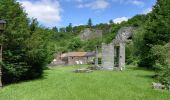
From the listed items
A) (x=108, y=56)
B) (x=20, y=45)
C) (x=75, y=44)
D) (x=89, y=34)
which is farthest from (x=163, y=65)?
(x=89, y=34)

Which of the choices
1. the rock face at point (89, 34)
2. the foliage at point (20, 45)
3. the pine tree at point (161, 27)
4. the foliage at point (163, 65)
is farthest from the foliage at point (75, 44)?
the foliage at point (163, 65)

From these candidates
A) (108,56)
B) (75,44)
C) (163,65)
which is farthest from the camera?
(75,44)

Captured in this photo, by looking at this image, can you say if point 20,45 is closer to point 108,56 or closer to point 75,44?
point 108,56

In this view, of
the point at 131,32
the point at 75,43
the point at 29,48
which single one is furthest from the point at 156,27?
the point at 75,43

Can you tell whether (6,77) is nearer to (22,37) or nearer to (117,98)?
(22,37)

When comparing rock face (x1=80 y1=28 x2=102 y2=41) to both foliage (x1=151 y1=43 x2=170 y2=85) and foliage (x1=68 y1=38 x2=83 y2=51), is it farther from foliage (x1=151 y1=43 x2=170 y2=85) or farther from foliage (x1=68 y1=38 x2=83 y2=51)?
foliage (x1=151 y1=43 x2=170 y2=85)

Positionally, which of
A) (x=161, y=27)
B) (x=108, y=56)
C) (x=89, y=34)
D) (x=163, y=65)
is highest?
(x=89, y=34)

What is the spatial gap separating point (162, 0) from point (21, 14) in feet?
47.1

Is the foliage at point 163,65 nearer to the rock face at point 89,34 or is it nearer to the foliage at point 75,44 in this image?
the foliage at point 75,44

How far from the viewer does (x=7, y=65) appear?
983 inches

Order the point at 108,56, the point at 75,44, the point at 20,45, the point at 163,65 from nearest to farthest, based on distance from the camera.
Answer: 1. the point at 163,65
2. the point at 20,45
3. the point at 108,56
4. the point at 75,44

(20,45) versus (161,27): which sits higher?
(161,27)

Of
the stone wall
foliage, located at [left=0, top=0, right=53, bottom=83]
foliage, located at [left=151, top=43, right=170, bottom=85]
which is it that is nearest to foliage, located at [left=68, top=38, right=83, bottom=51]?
the stone wall

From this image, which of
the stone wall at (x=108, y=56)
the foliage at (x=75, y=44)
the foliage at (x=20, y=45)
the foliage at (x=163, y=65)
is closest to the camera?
the foliage at (x=163, y=65)
